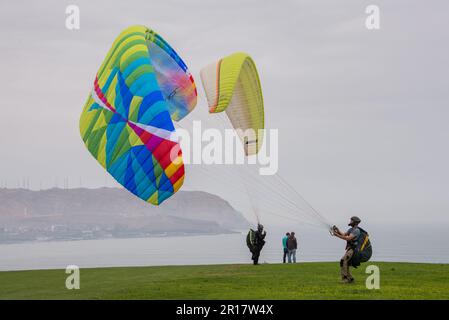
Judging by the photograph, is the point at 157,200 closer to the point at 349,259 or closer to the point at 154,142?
the point at 154,142

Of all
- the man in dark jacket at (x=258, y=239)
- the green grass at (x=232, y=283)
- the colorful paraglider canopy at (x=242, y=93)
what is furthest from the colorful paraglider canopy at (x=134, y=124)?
the man in dark jacket at (x=258, y=239)

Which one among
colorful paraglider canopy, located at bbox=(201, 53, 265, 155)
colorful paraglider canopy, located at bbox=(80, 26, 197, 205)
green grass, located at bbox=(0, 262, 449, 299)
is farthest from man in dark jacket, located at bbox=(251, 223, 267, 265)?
colorful paraglider canopy, located at bbox=(80, 26, 197, 205)

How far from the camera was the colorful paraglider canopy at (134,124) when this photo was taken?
67.4 ft

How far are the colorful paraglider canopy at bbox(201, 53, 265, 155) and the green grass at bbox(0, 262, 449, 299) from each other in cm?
510

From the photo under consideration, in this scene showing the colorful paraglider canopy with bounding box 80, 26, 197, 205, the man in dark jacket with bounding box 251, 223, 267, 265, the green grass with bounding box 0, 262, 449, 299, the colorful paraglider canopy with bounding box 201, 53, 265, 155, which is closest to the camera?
the green grass with bounding box 0, 262, 449, 299

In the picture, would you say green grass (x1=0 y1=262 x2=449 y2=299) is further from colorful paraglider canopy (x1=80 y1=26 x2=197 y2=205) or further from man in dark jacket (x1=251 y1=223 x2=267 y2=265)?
colorful paraglider canopy (x1=80 y1=26 x2=197 y2=205)

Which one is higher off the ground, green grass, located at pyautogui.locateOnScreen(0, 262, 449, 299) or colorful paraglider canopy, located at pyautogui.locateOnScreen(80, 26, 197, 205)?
colorful paraglider canopy, located at pyautogui.locateOnScreen(80, 26, 197, 205)

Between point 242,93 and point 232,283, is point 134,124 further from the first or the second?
point 232,283

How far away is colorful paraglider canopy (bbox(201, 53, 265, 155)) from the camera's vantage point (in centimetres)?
2345

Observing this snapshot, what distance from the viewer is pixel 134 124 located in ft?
69.5

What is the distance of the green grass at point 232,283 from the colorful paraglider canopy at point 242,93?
201 inches

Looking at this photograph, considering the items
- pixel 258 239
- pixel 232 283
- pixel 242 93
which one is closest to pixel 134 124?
pixel 242 93
